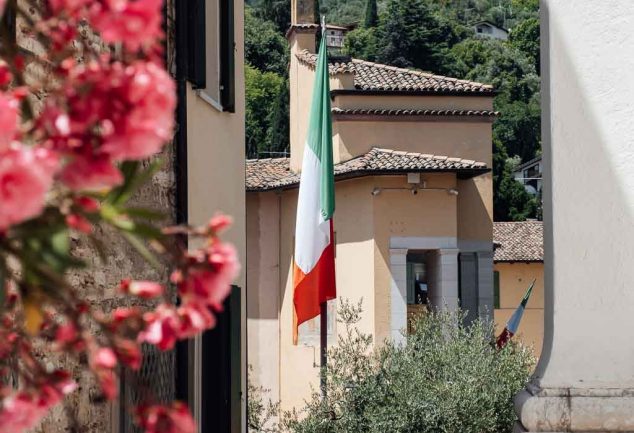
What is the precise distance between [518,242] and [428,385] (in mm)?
23720

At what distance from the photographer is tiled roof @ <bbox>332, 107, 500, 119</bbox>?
24359mm

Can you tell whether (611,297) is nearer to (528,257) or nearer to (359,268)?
(359,268)

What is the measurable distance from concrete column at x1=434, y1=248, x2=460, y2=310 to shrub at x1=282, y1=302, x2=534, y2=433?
9.10 metres

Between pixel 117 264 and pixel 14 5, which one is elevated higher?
pixel 14 5

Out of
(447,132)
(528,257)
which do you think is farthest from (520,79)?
(447,132)

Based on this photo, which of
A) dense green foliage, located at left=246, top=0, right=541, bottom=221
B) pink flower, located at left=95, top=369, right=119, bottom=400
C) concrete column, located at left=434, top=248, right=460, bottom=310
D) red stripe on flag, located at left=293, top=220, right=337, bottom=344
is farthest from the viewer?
dense green foliage, located at left=246, top=0, right=541, bottom=221

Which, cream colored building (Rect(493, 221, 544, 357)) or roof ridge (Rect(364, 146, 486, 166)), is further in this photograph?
cream colored building (Rect(493, 221, 544, 357))

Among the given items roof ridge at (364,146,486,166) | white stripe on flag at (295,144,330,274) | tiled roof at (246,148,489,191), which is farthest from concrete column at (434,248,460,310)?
white stripe on flag at (295,144,330,274)

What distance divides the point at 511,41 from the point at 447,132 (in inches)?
1988

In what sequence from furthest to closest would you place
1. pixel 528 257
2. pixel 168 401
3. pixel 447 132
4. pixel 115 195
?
pixel 528 257 → pixel 447 132 → pixel 168 401 → pixel 115 195

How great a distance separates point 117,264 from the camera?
243 inches

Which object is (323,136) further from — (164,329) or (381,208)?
(164,329)

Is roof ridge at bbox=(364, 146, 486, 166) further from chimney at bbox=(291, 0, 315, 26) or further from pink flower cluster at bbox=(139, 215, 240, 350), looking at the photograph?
pink flower cluster at bbox=(139, 215, 240, 350)

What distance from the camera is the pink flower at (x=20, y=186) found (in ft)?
4.84
